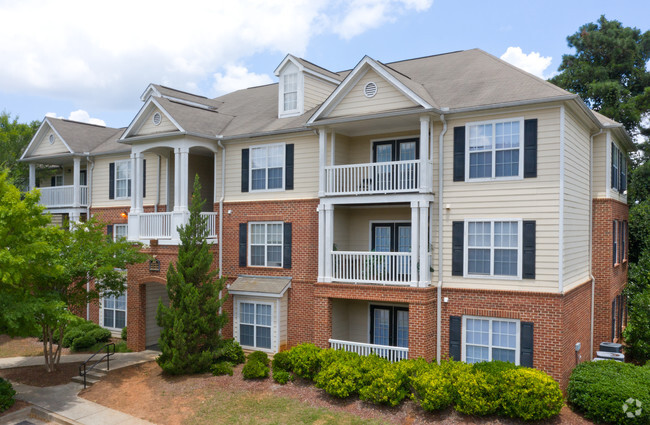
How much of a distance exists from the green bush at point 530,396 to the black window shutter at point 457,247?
392 centimetres

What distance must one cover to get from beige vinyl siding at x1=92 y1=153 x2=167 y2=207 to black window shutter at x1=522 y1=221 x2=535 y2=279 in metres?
15.6

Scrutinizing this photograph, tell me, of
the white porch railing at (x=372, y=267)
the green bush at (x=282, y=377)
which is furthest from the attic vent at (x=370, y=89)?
the green bush at (x=282, y=377)

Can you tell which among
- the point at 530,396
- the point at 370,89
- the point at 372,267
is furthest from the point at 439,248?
the point at 370,89

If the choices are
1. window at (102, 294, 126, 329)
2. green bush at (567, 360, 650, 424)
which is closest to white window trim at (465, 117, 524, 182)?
green bush at (567, 360, 650, 424)

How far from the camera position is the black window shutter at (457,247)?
1656 cm

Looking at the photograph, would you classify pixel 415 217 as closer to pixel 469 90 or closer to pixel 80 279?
pixel 469 90

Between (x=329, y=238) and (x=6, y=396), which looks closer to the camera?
(x=6, y=396)

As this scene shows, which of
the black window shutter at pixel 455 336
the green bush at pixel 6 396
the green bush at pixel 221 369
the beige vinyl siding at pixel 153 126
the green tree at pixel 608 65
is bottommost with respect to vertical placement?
the green bush at pixel 6 396

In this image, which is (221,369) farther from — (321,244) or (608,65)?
(608,65)

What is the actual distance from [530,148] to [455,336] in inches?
248

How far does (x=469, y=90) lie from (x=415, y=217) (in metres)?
4.75

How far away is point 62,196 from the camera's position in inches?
1062

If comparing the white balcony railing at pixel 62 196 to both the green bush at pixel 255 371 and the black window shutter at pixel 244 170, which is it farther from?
the green bush at pixel 255 371

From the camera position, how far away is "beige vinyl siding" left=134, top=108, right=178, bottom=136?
21.3 metres
